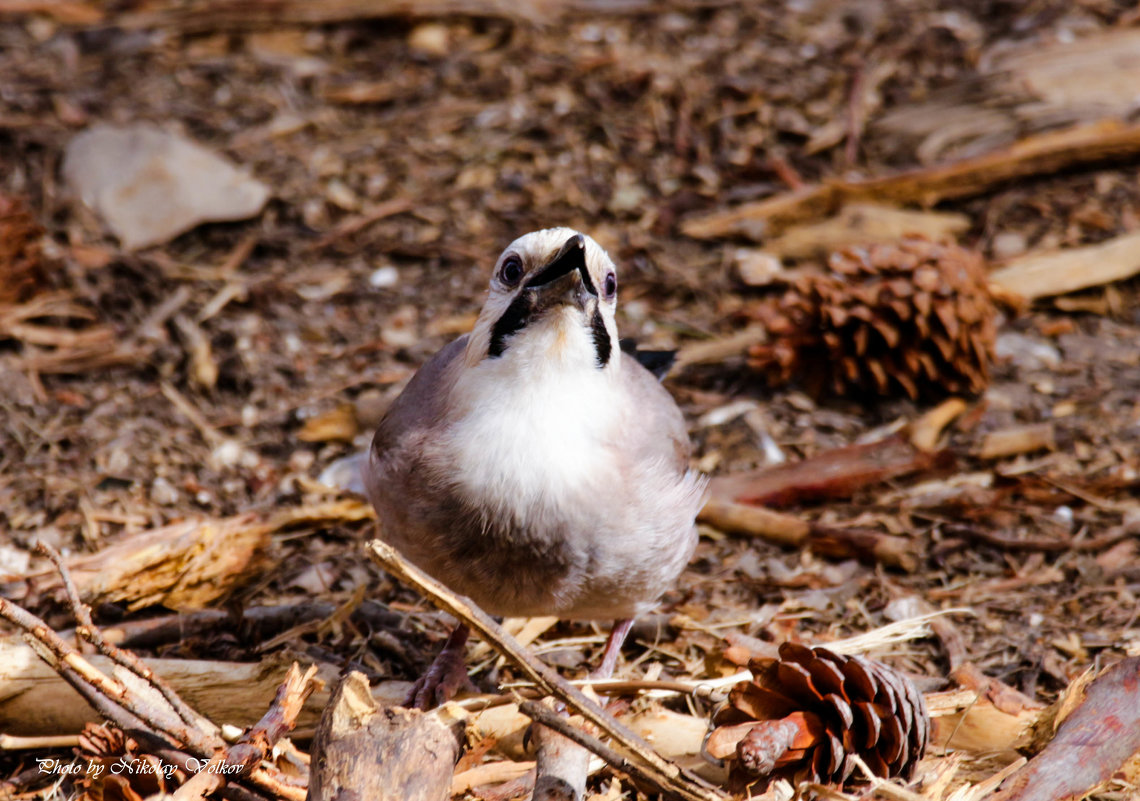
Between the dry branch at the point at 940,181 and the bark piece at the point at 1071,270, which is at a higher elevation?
the dry branch at the point at 940,181

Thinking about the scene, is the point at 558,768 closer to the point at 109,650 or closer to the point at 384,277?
the point at 109,650

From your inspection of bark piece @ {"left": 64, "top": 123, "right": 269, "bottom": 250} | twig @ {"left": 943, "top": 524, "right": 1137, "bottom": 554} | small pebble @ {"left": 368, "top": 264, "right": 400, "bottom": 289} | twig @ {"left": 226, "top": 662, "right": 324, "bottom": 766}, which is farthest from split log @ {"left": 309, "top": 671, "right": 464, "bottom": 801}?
bark piece @ {"left": 64, "top": 123, "right": 269, "bottom": 250}

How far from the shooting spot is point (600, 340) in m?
3.42

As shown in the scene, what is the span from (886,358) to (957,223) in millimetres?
1300

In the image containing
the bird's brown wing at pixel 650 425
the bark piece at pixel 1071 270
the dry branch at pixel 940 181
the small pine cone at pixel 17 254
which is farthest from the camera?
the dry branch at pixel 940 181

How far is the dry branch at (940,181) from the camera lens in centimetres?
607

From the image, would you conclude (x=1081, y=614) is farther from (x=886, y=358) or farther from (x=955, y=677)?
(x=886, y=358)

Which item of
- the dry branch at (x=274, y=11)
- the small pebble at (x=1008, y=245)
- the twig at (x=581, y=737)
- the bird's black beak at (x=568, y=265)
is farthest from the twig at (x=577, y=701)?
the dry branch at (x=274, y=11)

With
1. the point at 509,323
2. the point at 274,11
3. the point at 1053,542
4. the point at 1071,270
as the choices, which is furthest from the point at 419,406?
the point at 274,11

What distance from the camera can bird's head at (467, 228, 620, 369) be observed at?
3.26 m

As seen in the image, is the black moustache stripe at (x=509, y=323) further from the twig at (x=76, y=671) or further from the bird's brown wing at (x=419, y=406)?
the twig at (x=76, y=671)

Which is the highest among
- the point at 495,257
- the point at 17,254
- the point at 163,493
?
the point at 17,254

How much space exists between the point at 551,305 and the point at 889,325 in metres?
2.36

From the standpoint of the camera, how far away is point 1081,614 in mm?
3986
